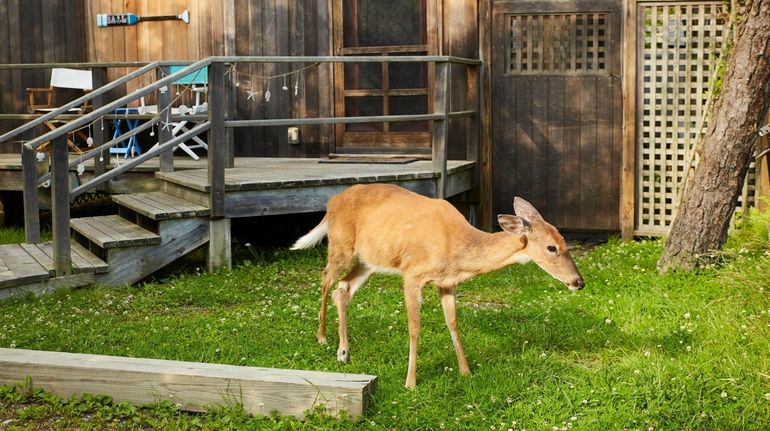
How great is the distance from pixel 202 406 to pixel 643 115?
6.19m

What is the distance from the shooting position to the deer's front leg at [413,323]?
564cm

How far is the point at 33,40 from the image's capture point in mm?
12461

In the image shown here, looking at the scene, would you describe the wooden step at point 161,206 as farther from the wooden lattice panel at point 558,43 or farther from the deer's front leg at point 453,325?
the wooden lattice panel at point 558,43

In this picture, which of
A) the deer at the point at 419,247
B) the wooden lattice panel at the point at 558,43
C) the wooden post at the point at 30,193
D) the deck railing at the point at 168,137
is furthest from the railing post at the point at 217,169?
the wooden lattice panel at the point at 558,43

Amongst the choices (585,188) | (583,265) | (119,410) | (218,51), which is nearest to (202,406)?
(119,410)

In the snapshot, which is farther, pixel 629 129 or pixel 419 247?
pixel 629 129

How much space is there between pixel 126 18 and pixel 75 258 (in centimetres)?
475

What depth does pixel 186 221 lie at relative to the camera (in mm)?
8680

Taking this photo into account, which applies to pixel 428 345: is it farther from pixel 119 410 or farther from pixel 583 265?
pixel 583 265

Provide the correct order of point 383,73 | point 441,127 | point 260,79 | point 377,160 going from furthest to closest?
point 260,79 → point 383,73 → point 377,160 → point 441,127

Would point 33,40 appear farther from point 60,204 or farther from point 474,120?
point 474,120

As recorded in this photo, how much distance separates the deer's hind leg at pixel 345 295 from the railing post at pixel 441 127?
3465 millimetres

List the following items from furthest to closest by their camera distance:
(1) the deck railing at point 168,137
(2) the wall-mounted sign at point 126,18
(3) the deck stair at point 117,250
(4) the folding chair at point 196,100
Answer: (2) the wall-mounted sign at point 126,18 < (4) the folding chair at point 196,100 < (1) the deck railing at point 168,137 < (3) the deck stair at point 117,250

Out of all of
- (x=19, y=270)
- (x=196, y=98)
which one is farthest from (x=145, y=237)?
(x=196, y=98)
